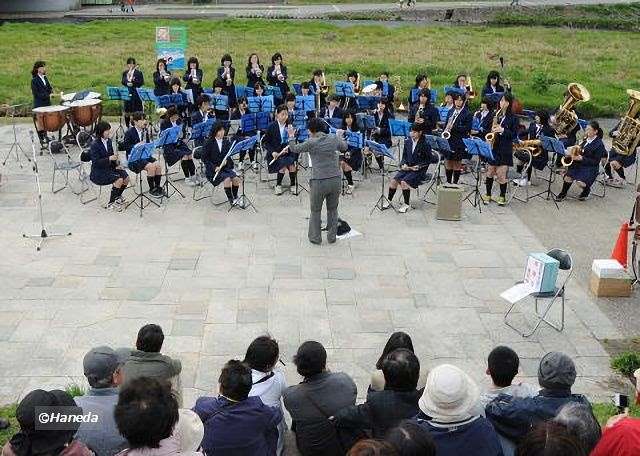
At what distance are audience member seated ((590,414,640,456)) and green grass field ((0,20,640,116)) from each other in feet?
55.8

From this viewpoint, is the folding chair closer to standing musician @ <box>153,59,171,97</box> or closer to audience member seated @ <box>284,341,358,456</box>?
audience member seated @ <box>284,341,358,456</box>

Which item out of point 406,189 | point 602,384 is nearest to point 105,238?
point 406,189

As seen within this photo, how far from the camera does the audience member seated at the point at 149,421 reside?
3854mm

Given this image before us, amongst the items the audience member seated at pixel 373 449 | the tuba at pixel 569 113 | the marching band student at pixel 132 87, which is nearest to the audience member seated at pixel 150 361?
the audience member seated at pixel 373 449

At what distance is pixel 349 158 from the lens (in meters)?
13.2

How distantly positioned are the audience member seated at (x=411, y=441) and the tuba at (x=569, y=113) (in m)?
11.1

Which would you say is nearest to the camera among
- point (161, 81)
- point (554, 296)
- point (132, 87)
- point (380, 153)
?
point (554, 296)

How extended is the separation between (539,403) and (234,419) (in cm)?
222

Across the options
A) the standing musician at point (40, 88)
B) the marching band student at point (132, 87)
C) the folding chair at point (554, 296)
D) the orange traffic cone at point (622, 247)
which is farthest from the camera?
the marching band student at point (132, 87)

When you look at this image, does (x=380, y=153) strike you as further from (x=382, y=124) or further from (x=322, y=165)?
(x=322, y=165)

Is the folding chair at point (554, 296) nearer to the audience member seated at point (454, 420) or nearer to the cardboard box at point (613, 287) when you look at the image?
the cardboard box at point (613, 287)

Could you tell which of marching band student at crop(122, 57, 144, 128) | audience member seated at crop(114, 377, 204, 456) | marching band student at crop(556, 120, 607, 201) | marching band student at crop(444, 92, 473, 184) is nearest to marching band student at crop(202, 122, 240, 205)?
marching band student at crop(444, 92, 473, 184)

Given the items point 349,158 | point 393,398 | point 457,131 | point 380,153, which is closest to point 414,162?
point 380,153

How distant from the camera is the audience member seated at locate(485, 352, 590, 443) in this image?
202 inches
